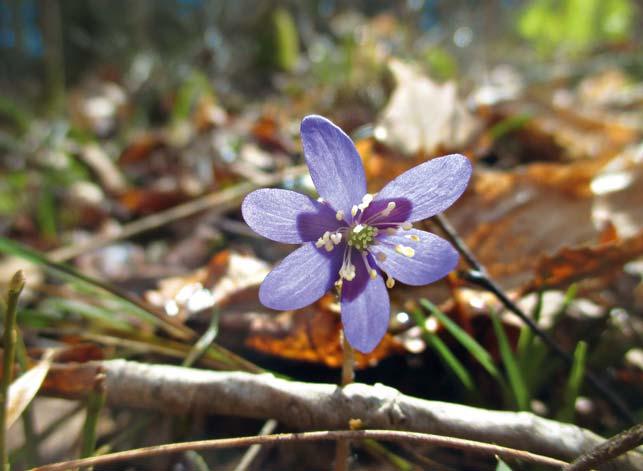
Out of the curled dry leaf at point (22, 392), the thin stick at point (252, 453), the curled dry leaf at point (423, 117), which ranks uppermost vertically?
the curled dry leaf at point (423, 117)

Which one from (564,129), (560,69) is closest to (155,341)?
(564,129)

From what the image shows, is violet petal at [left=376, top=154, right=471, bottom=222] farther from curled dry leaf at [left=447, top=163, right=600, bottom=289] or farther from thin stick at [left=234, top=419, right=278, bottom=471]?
curled dry leaf at [left=447, top=163, right=600, bottom=289]

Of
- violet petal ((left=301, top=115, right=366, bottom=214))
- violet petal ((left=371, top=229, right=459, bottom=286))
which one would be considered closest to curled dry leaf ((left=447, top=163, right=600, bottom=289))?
violet petal ((left=371, top=229, right=459, bottom=286))

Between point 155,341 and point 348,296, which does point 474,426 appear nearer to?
point 348,296

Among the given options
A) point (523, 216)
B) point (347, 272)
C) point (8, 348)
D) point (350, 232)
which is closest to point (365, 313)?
point (347, 272)

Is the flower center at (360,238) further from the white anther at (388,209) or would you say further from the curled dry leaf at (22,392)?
the curled dry leaf at (22,392)

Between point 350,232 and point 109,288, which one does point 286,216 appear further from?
point 109,288

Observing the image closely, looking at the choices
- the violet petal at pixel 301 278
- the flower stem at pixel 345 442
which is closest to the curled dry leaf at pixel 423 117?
the violet petal at pixel 301 278

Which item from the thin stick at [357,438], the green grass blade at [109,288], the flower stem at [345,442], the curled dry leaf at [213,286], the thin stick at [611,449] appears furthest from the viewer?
the curled dry leaf at [213,286]
